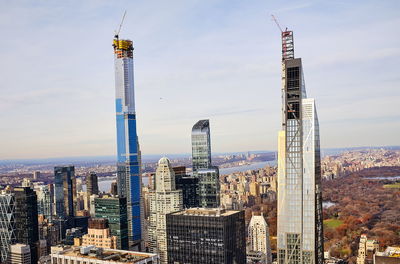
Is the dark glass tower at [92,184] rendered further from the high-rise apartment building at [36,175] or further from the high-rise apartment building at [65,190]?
the high-rise apartment building at [36,175]

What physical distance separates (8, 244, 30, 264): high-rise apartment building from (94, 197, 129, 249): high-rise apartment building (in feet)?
30.7

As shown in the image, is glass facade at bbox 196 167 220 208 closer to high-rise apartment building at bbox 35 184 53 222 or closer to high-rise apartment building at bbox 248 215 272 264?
high-rise apartment building at bbox 248 215 272 264

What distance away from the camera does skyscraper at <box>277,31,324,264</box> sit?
75.0 ft

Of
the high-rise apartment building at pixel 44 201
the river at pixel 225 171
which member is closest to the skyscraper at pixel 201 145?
the river at pixel 225 171

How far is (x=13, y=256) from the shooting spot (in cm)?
4050

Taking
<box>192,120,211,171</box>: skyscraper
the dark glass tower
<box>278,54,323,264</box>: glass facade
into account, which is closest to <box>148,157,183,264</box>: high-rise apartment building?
<box>192,120,211,171</box>: skyscraper

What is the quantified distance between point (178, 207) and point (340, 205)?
58.7ft

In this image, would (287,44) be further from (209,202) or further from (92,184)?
(92,184)

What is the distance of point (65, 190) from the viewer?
64.2 metres

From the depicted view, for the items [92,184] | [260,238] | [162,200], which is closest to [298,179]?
[260,238]

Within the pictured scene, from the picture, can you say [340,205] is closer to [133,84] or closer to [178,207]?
[178,207]

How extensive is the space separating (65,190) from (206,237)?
137ft

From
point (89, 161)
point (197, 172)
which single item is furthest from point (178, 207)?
point (89, 161)

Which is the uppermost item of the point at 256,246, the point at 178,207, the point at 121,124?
the point at 121,124
